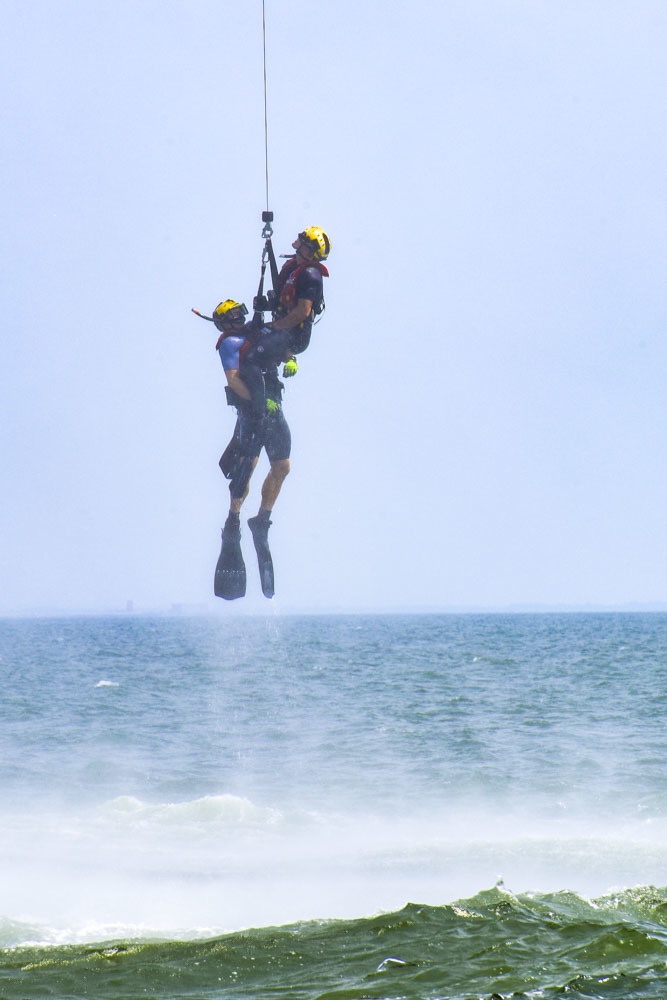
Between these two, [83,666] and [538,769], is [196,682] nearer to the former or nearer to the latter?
[83,666]

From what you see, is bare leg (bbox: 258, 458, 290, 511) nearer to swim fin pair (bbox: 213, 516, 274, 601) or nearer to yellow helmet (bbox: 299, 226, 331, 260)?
swim fin pair (bbox: 213, 516, 274, 601)

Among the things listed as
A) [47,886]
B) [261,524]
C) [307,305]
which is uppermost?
[307,305]

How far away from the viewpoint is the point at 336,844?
26.5 meters

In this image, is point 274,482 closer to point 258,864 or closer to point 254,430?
point 254,430

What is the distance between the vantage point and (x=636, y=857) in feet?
79.6

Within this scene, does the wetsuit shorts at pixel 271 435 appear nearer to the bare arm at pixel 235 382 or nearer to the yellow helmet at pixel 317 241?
the bare arm at pixel 235 382

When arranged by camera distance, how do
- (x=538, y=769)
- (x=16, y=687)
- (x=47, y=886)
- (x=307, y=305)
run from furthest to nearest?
(x=16, y=687), (x=538, y=769), (x=47, y=886), (x=307, y=305)

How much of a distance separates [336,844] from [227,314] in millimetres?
20277

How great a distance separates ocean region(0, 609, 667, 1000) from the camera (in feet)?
50.5

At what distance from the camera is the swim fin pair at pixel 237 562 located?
30.3ft

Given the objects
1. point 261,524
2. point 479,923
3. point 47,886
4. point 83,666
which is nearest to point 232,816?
point 47,886

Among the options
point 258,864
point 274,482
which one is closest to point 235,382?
point 274,482

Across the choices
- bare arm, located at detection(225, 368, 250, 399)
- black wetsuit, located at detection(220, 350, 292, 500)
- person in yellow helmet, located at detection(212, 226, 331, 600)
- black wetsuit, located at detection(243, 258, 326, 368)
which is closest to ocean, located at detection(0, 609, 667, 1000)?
person in yellow helmet, located at detection(212, 226, 331, 600)

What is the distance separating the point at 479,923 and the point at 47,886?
10.4 m
